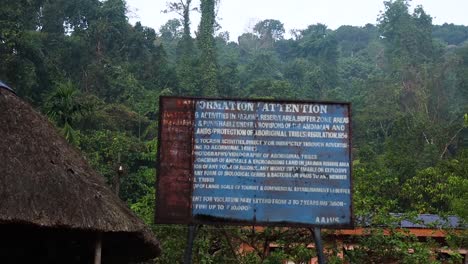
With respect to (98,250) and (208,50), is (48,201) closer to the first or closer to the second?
(98,250)

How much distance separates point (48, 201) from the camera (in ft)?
25.9

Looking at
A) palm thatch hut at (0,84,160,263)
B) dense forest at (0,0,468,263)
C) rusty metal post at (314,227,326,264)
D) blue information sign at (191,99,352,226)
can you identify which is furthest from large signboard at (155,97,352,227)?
dense forest at (0,0,468,263)

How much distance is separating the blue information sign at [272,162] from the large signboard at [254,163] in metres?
0.01

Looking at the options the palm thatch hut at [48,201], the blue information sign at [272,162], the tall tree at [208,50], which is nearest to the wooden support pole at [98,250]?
the palm thatch hut at [48,201]

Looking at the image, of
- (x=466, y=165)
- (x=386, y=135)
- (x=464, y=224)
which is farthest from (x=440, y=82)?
(x=464, y=224)

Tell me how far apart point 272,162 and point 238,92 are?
37821 millimetres

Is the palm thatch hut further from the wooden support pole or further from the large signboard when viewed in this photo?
the large signboard

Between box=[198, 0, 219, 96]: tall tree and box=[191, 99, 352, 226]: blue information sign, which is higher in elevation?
box=[198, 0, 219, 96]: tall tree

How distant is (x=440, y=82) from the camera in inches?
1871

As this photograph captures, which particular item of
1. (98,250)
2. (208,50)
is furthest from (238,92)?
(98,250)

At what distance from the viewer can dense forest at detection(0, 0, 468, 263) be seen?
12609 millimetres

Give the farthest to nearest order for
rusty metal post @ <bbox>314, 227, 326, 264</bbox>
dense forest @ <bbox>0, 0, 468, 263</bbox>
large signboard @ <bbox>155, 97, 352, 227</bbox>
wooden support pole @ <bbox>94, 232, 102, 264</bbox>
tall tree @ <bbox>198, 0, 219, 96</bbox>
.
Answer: tall tree @ <bbox>198, 0, 219, 96</bbox> < dense forest @ <bbox>0, 0, 468, 263</bbox> < wooden support pole @ <bbox>94, 232, 102, 264</bbox> < rusty metal post @ <bbox>314, 227, 326, 264</bbox> < large signboard @ <bbox>155, 97, 352, 227</bbox>

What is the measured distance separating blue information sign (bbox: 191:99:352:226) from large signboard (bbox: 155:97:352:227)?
0.04ft

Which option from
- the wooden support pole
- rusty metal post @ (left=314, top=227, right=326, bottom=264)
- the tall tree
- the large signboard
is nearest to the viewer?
the large signboard
